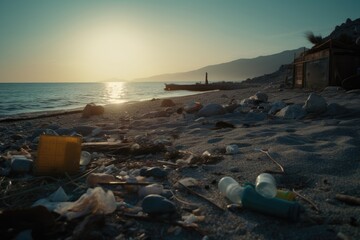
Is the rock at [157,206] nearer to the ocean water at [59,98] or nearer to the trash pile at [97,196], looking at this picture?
the trash pile at [97,196]

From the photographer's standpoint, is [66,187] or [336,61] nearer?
[66,187]

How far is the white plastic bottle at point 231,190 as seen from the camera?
7.33 feet

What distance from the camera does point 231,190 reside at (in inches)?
91.4

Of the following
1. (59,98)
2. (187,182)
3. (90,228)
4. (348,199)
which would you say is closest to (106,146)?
(187,182)

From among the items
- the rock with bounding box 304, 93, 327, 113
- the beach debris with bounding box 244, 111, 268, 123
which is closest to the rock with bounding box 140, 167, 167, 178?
the beach debris with bounding box 244, 111, 268, 123

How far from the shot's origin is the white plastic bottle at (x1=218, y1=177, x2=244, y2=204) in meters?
2.23

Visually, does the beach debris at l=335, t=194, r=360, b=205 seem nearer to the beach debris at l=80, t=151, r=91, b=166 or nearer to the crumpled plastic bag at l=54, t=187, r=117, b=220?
the crumpled plastic bag at l=54, t=187, r=117, b=220

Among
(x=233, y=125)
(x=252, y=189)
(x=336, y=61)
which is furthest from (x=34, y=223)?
(x=336, y=61)

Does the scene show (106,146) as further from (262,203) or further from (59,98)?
(59,98)

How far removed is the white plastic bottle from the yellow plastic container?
1663 millimetres

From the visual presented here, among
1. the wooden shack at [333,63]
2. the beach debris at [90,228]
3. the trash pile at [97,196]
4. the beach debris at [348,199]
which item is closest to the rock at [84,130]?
the trash pile at [97,196]

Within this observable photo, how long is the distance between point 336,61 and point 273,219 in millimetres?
10087

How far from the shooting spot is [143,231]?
1921mm

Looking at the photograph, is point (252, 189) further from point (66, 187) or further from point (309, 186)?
point (66, 187)
